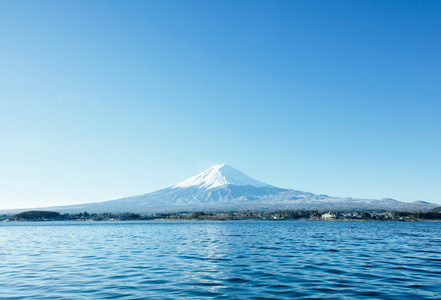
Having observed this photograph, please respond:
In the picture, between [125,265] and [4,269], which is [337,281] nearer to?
[125,265]

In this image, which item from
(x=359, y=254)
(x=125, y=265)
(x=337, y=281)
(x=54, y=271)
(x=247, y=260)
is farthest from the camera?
(x=359, y=254)

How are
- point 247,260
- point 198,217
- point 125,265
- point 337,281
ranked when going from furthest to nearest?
1. point 198,217
2. point 247,260
3. point 125,265
4. point 337,281

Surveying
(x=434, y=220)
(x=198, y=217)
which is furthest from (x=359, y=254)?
(x=198, y=217)

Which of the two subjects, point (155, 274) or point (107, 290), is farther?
point (155, 274)

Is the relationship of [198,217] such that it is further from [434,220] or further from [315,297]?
[315,297]

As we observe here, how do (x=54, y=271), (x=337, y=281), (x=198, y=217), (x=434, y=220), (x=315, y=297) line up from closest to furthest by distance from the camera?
(x=315, y=297), (x=337, y=281), (x=54, y=271), (x=434, y=220), (x=198, y=217)

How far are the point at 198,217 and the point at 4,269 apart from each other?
16179 cm

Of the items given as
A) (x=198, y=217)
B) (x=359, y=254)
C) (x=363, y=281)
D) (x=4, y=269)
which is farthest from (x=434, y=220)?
(x=4, y=269)

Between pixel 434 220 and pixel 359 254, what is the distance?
451 ft

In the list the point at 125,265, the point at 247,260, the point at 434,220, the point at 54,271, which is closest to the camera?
the point at 54,271

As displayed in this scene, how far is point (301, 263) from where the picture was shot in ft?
85.8

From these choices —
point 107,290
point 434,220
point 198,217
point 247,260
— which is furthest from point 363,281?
point 198,217

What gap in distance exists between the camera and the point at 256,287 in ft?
60.2

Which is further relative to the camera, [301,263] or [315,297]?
[301,263]
